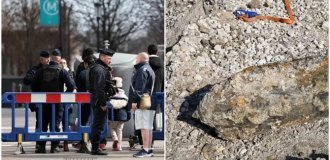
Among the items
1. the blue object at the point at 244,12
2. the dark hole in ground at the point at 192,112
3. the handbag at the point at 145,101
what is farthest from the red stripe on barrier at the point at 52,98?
the blue object at the point at 244,12

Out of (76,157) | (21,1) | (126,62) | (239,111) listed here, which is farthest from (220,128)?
(126,62)

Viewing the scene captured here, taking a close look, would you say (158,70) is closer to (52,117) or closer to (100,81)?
(100,81)

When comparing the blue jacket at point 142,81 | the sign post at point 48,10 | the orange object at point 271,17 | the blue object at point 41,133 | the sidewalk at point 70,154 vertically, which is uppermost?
the sign post at point 48,10

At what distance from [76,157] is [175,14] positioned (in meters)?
1.86

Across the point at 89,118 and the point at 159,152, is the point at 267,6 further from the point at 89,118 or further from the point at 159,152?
the point at 89,118

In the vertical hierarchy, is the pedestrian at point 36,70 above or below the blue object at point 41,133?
above

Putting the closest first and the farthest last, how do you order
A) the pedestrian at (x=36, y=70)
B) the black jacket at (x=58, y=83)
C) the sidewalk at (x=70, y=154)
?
the sidewalk at (x=70, y=154) < the pedestrian at (x=36, y=70) < the black jacket at (x=58, y=83)

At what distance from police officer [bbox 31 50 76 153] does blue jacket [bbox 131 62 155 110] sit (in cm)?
94

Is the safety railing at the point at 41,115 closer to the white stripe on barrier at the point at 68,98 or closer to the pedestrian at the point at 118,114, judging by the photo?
A: the white stripe on barrier at the point at 68,98

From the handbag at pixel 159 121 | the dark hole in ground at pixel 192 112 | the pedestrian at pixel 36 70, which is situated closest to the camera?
the dark hole in ground at pixel 192 112

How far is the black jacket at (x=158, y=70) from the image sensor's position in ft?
28.2

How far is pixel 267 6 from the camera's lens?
22.1 feet

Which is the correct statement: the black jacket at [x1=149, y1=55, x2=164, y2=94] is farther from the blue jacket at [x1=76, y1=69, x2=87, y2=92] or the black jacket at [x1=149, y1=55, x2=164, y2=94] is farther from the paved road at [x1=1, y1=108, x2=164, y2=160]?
the blue jacket at [x1=76, y1=69, x2=87, y2=92]

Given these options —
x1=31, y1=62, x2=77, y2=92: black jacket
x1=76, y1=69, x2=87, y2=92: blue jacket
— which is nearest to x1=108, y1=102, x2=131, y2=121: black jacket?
x1=76, y1=69, x2=87, y2=92: blue jacket
